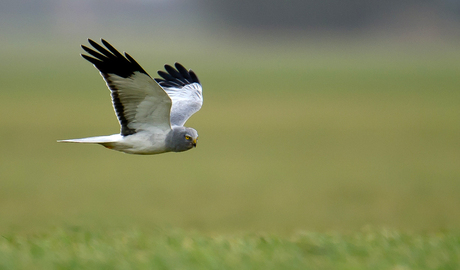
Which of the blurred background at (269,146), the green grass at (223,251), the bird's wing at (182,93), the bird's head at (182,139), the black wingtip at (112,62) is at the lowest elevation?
the blurred background at (269,146)

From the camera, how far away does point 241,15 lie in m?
102

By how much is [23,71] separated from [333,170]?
2032 inches

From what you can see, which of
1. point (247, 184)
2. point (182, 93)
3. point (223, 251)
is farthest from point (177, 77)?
point (247, 184)

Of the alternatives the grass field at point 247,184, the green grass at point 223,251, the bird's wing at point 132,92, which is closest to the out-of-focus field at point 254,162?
the grass field at point 247,184

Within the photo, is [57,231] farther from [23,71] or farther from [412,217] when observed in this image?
[23,71]

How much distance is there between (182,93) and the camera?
33.9ft

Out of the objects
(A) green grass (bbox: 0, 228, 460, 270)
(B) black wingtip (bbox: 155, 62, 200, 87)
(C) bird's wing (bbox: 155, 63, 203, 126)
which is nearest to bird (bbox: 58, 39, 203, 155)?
(C) bird's wing (bbox: 155, 63, 203, 126)

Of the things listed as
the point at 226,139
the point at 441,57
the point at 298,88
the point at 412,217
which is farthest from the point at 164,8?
the point at 412,217

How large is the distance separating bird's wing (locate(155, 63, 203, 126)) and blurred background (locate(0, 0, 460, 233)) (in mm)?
2100

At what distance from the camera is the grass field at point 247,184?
586cm

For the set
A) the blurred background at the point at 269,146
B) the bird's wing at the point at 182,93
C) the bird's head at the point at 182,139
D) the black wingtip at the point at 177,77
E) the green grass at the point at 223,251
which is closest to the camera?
the green grass at the point at 223,251

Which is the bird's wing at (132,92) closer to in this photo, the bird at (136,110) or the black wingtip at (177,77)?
the bird at (136,110)

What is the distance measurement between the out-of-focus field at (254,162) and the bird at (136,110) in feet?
12.9

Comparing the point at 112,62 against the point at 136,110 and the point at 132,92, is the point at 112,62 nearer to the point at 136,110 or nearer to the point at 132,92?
the point at 132,92
